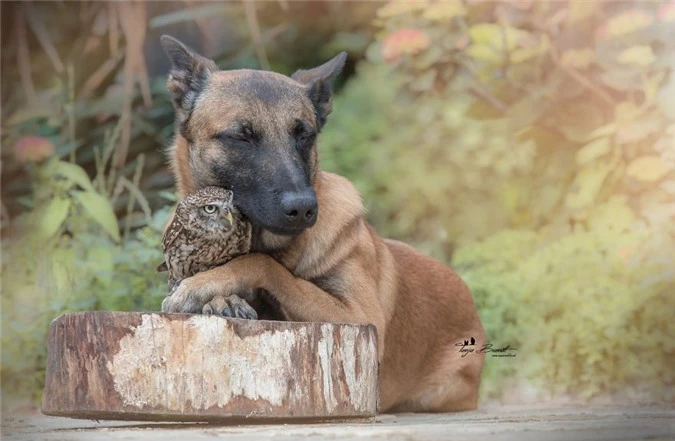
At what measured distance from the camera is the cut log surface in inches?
142

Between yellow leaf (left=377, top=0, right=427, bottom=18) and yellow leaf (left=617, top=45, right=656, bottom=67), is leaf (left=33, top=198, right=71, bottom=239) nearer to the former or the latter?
yellow leaf (left=377, top=0, right=427, bottom=18)

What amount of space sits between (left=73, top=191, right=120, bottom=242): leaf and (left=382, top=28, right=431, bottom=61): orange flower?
290 cm

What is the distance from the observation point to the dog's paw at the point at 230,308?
3781mm

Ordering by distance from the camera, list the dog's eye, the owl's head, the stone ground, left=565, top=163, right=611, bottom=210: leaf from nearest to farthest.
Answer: the stone ground < the owl's head < the dog's eye < left=565, top=163, right=611, bottom=210: leaf

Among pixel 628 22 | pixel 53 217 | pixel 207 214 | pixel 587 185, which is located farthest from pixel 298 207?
pixel 628 22

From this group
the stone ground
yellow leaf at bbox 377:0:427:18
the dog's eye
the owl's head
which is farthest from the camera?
yellow leaf at bbox 377:0:427:18

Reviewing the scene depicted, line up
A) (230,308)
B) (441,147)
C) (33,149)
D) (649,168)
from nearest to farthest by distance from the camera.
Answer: (230,308), (649,168), (33,149), (441,147)

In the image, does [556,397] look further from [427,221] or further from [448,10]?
[448,10]

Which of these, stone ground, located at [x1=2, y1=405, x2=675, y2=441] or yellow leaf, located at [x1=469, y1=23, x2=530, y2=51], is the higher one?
yellow leaf, located at [x1=469, y1=23, x2=530, y2=51]

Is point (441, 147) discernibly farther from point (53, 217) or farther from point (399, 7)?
point (53, 217)

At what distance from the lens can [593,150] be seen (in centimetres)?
791

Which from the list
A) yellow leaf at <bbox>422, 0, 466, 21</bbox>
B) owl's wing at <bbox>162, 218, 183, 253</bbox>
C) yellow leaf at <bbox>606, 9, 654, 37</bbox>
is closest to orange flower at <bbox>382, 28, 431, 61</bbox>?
yellow leaf at <bbox>422, 0, 466, 21</bbox>

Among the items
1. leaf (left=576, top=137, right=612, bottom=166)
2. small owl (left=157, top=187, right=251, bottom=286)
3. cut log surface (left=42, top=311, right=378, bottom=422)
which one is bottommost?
cut log surface (left=42, top=311, right=378, bottom=422)

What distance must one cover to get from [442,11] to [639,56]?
69.7 inches
